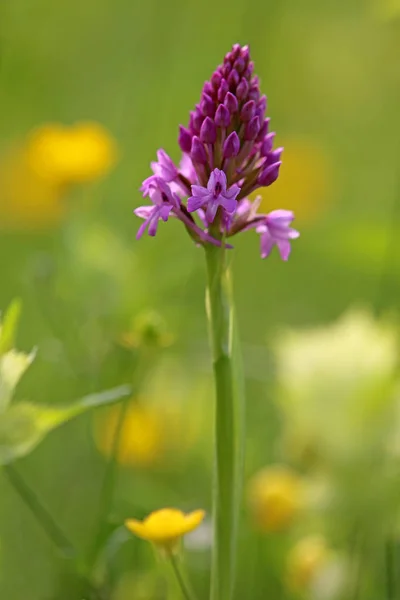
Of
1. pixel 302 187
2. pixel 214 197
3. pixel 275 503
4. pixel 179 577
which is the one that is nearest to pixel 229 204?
pixel 214 197

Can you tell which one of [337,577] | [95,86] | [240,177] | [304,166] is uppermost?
[95,86]

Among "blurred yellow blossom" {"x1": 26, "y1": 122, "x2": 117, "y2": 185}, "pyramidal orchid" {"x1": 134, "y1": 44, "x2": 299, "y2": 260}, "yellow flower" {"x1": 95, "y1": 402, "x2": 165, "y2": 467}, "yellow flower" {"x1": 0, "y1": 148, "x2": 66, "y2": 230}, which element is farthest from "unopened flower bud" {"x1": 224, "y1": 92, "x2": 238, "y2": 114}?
"yellow flower" {"x1": 0, "y1": 148, "x2": 66, "y2": 230}

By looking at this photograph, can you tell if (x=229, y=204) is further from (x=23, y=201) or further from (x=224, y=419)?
(x=23, y=201)

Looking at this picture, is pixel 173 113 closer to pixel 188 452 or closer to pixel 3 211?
pixel 3 211

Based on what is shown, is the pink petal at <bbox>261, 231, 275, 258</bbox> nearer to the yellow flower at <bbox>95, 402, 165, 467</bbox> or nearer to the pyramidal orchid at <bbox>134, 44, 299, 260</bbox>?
the pyramidal orchid at <bbox>134, 44, 299, 260</bbox>

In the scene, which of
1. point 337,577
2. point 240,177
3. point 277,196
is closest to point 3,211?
point 277,196
